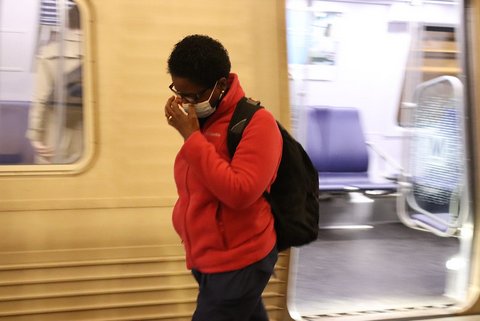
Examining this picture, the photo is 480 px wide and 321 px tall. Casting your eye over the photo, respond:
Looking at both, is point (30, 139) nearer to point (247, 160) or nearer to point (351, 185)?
point (247, 160)

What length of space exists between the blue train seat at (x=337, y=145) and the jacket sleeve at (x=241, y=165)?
487cm

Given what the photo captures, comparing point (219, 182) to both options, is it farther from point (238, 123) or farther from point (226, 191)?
point (238, 123)

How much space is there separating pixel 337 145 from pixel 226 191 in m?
5.12

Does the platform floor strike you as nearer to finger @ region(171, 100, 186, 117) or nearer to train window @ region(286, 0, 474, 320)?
train window @ region(286, 0, 474, 320)

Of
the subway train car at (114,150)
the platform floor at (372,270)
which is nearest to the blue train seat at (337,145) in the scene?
the platform floor at (372,270)

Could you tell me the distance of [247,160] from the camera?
5.12ft

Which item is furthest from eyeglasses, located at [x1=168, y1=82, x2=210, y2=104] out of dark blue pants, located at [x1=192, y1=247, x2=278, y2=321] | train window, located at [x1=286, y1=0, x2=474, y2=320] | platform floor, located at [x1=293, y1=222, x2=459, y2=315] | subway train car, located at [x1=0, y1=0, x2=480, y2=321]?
platform floor, located at [x1=293, y1=222, x2=459, y2=315]

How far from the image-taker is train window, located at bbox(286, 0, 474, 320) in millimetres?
3336

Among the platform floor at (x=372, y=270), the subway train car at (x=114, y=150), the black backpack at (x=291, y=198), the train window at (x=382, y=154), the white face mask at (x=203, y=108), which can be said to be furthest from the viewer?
the platform floor at (x=372, y=270)

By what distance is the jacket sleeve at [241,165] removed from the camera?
1528 millimetres

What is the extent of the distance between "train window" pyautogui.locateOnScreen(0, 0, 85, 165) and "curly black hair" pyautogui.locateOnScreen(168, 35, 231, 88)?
0.98 meters

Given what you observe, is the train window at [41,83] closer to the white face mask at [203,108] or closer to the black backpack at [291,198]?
the white face mask at [203,108]

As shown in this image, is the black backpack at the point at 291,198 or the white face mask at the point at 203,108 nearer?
the white face mask at the point at 203,108

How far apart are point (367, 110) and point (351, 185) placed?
1.22m
